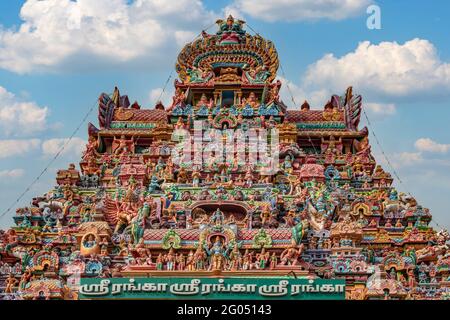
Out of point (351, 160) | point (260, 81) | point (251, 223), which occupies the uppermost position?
point (260, 81)

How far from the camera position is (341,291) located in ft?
78.9

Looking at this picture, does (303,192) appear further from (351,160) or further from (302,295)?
(302,295)

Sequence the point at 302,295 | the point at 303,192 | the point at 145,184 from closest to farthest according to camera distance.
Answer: the point at 302,295, the point at 303,192, the point at 145,184

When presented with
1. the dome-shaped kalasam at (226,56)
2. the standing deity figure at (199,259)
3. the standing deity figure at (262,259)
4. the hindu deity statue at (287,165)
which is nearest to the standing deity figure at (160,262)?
the standing deity figure at (199,259)

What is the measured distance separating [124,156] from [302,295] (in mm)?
15530

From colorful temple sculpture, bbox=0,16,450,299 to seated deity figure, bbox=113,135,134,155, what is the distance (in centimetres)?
6

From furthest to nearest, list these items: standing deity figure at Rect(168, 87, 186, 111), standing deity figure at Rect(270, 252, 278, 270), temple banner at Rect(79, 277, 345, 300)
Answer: standing deity figure at Rect(168, 87, 186, 111), standing deity figure at Rect(270, 252, 278, 270), temple banner at Rect(79, 277, 345, 300)

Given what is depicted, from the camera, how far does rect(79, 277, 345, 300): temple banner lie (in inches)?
934

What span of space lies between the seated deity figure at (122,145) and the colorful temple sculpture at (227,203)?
0.20 feet

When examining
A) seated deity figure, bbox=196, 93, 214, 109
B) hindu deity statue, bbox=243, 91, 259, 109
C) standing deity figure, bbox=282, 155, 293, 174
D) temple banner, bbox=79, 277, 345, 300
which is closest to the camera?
temple banner, bbox=79, 277, 345, 300

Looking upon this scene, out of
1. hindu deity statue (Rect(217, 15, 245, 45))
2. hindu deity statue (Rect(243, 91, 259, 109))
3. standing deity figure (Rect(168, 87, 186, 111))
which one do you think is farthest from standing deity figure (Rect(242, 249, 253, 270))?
hindu deity statue (Rect(217, 15, 245, 45))

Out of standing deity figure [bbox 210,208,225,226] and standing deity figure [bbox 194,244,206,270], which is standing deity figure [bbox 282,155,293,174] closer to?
standing deity figure [bbox 210,208,225,226]

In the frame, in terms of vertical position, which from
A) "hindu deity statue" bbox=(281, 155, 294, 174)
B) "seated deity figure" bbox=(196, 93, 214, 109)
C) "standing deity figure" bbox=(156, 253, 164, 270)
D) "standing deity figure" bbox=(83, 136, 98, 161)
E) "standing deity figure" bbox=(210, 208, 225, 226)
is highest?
"seated deity figure" bbox=(196, 93, 214, 109)
